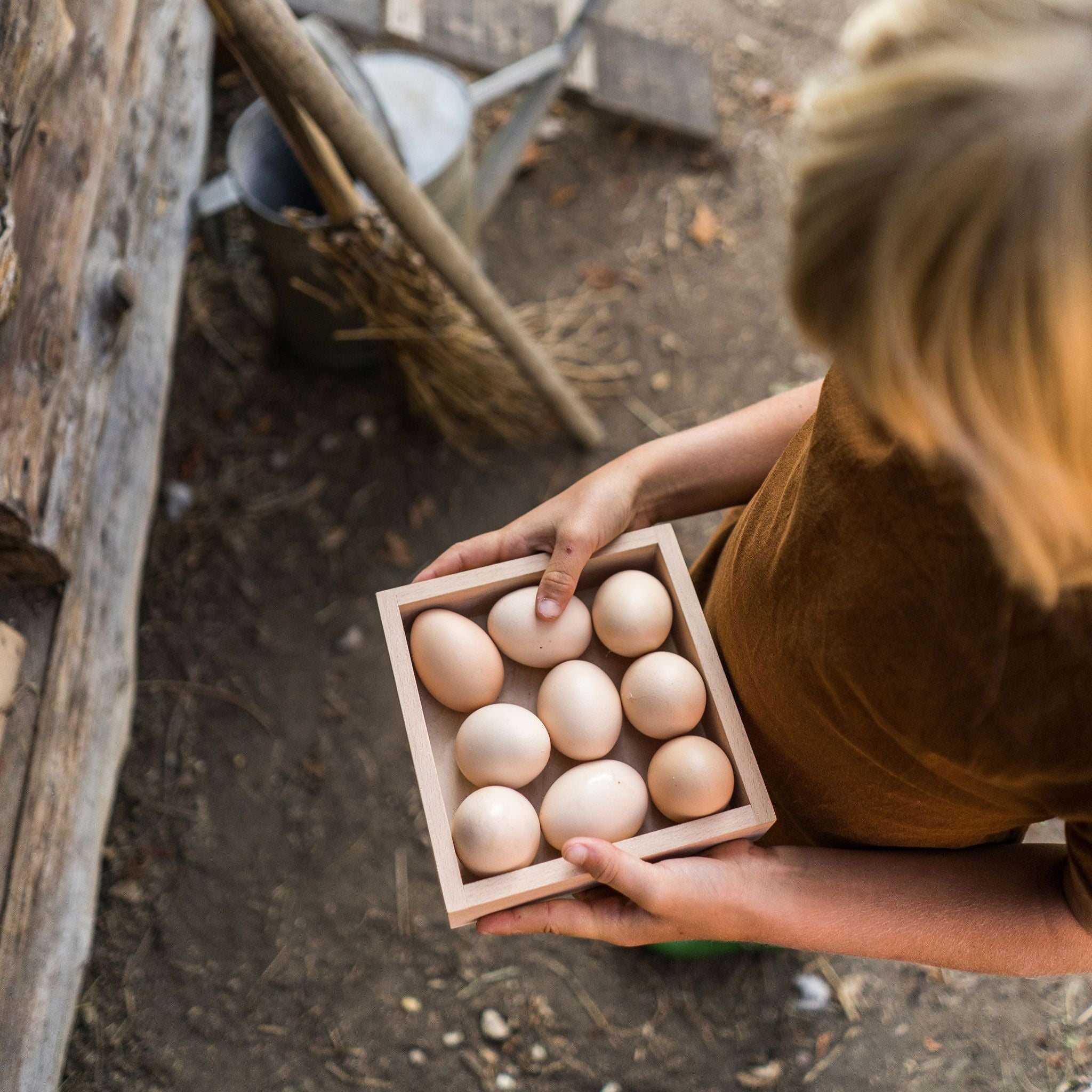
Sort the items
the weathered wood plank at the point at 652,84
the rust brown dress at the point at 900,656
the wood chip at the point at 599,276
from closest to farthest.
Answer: the rust brown dress at the point at 900,656 → the wood chip at the point at 599,276 → the weathered wood plank at the point at 652,84

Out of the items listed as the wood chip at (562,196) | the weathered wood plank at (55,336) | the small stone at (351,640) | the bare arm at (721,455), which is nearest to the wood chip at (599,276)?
the wood chip at (562,196)

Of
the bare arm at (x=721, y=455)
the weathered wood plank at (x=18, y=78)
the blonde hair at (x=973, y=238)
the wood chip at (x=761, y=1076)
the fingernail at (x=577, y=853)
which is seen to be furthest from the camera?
the wood chip at (x=761, y=1076)

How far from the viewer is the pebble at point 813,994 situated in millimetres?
1786

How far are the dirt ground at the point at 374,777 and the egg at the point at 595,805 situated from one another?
30.2 inches

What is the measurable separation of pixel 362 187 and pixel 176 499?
0.89 metres

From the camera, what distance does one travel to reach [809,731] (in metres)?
0.89

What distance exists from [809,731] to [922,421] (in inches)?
18.2

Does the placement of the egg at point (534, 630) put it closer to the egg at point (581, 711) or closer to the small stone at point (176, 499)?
the egg at point (581, 711)

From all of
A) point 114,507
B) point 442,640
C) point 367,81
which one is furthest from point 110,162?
point 442,640

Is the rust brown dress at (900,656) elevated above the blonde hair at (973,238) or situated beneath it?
situated beneath

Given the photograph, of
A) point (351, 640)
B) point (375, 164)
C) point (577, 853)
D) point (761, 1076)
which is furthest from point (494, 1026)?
point (375, 164)

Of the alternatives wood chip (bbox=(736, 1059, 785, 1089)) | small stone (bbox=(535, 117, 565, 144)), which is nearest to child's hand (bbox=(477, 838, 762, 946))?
wood chip (bbox=(736, 1059, 785, 1089))

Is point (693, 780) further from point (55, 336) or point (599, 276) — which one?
point (599, 276)

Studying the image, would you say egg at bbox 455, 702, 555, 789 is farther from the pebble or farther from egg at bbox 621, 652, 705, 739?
the pebble
